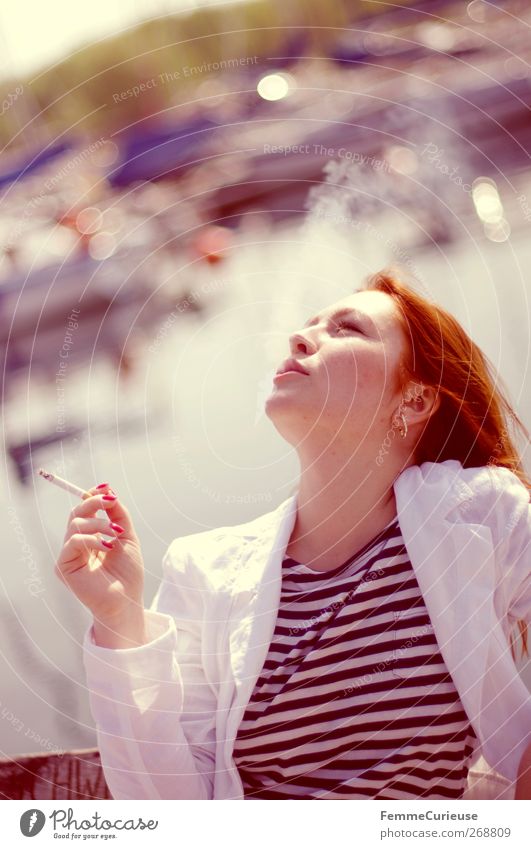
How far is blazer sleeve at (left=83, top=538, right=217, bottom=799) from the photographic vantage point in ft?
1.96

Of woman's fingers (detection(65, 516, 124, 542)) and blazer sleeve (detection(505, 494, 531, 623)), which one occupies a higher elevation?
woman's fingers (detection(65, 516, 124, 542))

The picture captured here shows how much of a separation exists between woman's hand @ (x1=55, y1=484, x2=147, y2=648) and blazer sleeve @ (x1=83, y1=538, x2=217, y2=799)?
0.5 inches

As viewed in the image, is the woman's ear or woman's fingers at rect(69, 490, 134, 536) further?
the woman's ear

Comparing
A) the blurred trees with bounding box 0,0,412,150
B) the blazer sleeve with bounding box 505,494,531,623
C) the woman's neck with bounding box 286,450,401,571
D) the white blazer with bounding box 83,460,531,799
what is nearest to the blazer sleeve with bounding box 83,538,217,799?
the white blazer with bounding box 83,460,531,799

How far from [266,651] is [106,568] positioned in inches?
5.6

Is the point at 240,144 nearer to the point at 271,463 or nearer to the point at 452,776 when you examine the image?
the point at 271,463

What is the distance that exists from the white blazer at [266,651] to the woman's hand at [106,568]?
15mm

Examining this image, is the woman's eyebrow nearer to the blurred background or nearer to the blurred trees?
the blurred background

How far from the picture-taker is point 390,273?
73cm

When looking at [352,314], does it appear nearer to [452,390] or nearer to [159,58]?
[452,390]

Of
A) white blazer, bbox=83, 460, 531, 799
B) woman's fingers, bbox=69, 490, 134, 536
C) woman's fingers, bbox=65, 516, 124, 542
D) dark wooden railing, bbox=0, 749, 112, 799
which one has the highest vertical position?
woman's fingers, bbox=69, 490, 134, 536

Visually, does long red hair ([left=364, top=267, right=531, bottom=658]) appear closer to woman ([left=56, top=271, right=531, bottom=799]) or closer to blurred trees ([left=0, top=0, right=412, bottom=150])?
woman ([left=56, top=271, right=531, bottom=799])

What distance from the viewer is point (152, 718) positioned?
61 centimetres

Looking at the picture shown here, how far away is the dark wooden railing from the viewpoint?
0.69m
